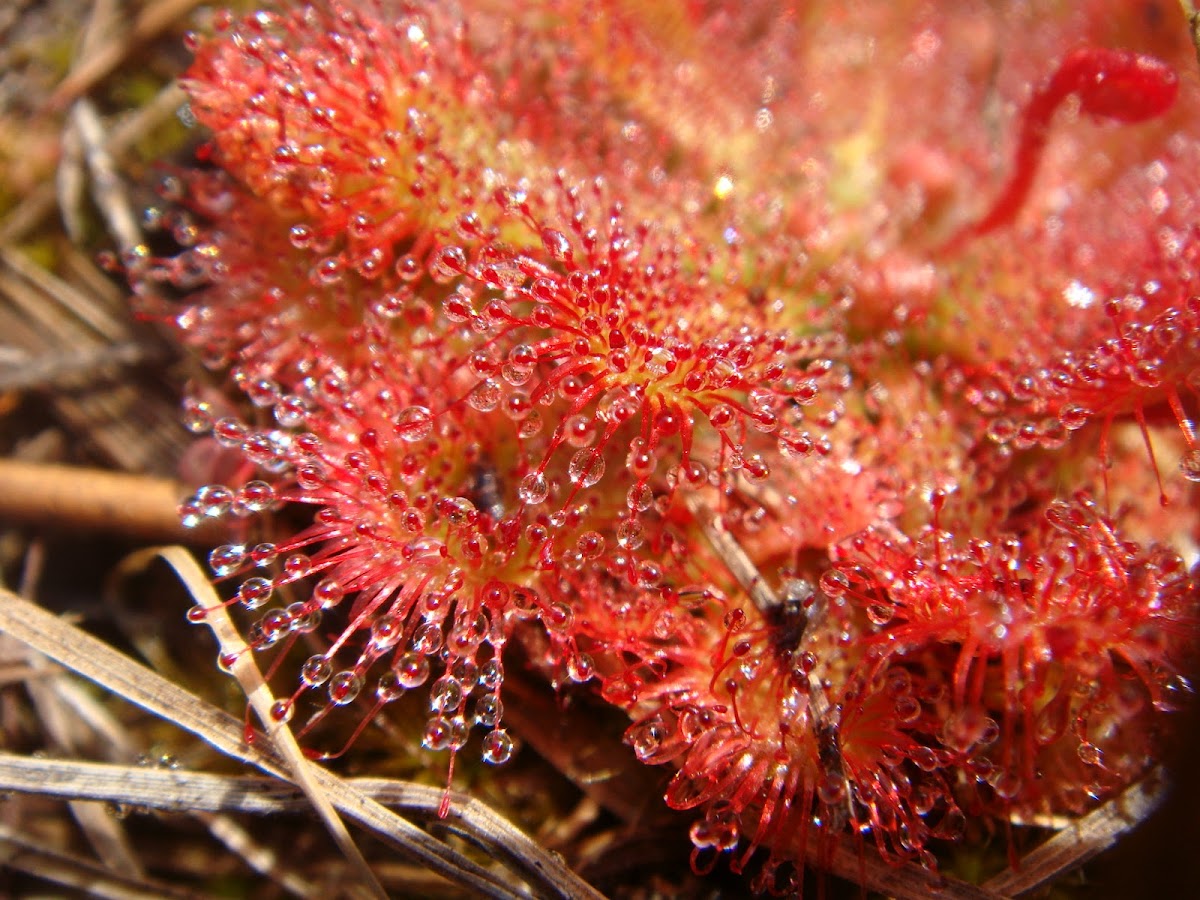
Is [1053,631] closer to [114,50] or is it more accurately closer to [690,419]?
[690,419]

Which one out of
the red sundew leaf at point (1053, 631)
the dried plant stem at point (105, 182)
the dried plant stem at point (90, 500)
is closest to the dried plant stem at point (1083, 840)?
the red sundew leaf at point (1053, 631)

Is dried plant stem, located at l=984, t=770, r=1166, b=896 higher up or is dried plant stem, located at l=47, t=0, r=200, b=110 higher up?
dried plant stem, located at l=47, t=0, r=200, b=110

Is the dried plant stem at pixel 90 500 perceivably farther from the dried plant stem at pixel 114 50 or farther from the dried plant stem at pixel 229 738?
the dried plant stem at pixel 114 50

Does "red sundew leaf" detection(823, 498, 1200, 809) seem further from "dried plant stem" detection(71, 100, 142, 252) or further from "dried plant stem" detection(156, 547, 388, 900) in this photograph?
"dried plant stem" detection(71, 100, 142, 252)

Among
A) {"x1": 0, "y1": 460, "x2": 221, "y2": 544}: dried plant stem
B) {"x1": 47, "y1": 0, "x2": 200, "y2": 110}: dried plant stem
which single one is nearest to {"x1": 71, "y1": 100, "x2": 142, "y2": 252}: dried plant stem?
{"x1": 47, "y1": 0, "x2": 200, "y2": 110}: dried plant stem

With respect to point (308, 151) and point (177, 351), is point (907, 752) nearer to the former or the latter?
point (308, 151)

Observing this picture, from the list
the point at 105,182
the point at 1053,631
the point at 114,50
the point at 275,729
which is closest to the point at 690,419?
the point at 1053,631
